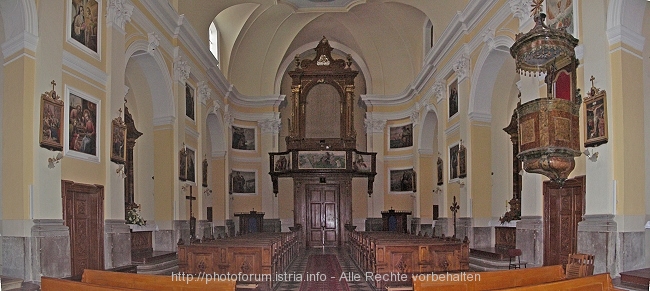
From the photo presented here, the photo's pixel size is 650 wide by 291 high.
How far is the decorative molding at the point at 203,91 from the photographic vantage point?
18.0 m

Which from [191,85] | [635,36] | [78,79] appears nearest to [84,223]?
[78,79]

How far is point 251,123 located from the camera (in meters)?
24.5

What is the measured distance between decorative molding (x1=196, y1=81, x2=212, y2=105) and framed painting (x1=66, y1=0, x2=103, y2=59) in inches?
281

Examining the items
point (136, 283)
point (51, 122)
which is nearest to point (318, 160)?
point (51, 122)

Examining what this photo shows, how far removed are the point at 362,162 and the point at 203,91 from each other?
774 centimetres

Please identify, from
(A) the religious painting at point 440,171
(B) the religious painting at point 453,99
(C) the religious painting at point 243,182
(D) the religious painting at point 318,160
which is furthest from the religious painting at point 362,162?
(B) the religious painting at point 453,99

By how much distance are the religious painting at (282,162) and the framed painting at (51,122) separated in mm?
13845

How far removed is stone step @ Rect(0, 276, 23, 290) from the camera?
773 cm

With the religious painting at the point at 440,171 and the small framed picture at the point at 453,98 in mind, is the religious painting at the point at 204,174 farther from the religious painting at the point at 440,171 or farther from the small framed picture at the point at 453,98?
the small framed picture at the point at 453,98

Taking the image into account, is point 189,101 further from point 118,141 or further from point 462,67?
point 462,67

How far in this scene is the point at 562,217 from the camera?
10.2 metres

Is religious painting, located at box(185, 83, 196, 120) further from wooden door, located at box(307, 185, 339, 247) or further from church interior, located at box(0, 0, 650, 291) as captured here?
wooden door, located at box(307, 185, 339, 247)

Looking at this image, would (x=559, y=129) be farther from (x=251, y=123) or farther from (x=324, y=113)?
(x=251, y=123)

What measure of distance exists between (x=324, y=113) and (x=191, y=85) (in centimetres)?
776
